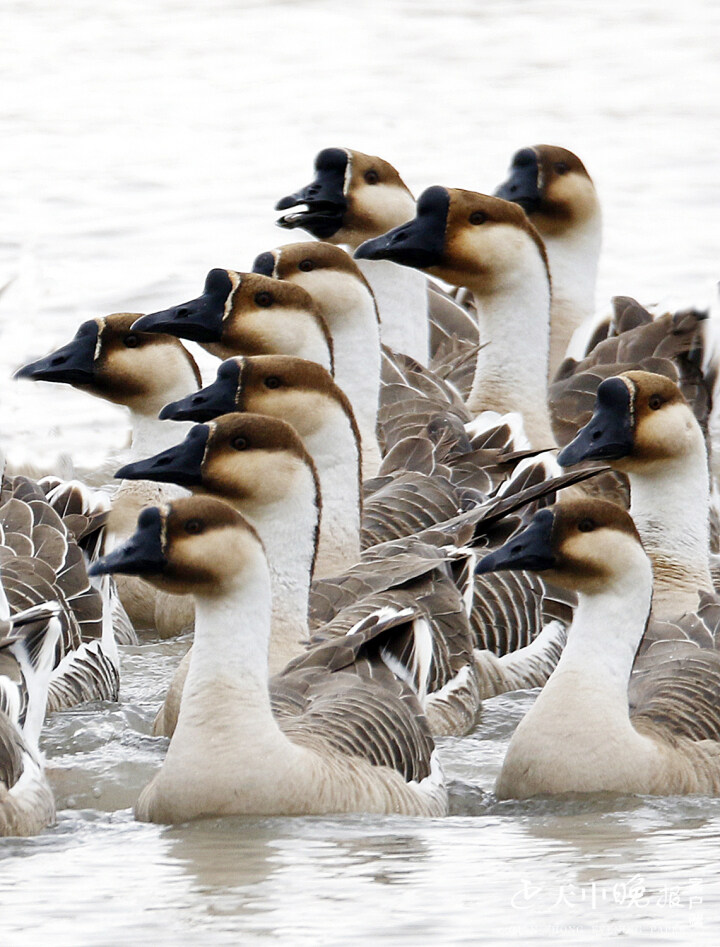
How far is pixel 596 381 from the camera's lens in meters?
11.5

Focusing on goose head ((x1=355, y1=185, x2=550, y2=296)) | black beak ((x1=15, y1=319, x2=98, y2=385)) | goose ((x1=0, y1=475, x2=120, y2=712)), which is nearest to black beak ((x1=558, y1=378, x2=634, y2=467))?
goose ((x1=0, y1=475, x2=120, y2=712))

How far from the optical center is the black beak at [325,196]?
12867 millimetres

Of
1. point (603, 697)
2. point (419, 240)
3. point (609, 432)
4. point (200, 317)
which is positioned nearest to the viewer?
point (603, 697)

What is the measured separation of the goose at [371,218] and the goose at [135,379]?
7.25ft

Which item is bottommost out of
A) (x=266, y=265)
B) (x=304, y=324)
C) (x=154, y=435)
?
(x=154, y=435)

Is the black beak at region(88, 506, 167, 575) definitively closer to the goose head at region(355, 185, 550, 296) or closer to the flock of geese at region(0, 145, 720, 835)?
the flock of geese at region(0, 145, 720, 835)

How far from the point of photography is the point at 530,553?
24.7ft

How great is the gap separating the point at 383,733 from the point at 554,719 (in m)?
0.62

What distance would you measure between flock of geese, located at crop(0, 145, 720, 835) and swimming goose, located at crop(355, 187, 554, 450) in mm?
15

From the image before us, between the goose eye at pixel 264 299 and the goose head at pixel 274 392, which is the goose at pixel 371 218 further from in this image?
the goose head at pixel 274 392

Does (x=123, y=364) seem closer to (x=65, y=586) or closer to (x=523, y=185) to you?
(x=65, y=586)

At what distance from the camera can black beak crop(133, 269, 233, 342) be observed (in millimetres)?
10219

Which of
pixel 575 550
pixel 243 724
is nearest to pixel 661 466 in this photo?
pixel 575 550

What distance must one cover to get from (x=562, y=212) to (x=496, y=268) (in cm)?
193
